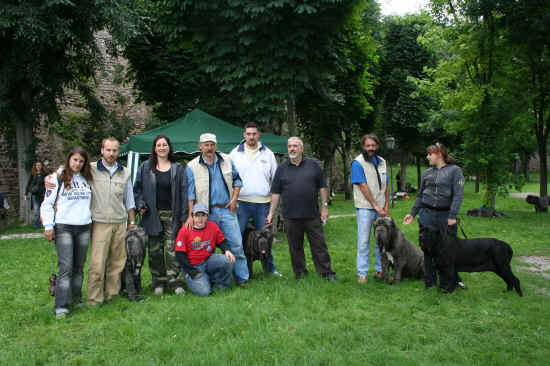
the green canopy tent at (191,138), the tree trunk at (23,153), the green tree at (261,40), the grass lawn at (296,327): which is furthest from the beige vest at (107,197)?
the tree trunk at (23,153)

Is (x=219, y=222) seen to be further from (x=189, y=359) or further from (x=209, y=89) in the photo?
(x=209, y=89)

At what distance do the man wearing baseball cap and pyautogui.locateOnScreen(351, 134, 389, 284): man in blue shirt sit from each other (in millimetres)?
1825

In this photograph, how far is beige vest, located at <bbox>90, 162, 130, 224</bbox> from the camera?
5047 mm

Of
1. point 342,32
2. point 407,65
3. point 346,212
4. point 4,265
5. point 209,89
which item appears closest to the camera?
point 4,265

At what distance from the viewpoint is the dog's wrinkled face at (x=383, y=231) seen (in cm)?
550

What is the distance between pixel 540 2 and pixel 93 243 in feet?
47.1

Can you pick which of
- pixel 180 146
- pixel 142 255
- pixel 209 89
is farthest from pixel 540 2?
pixel 142 255

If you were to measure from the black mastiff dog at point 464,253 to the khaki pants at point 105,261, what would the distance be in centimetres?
377

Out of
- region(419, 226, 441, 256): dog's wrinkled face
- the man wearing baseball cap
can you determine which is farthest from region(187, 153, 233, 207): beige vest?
region(419, 226, 441, 256): dog's wrinkled face

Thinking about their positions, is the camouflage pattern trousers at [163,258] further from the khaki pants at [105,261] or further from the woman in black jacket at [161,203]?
the khaki pants at [105,261]

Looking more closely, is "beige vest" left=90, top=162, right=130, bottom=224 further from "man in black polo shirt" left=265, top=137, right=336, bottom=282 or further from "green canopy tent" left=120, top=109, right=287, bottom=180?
"green canopy tent" left=120, top=109, right=287, bottom=180

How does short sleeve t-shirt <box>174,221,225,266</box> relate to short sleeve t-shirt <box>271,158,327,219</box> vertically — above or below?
below

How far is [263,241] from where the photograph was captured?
5777 mm

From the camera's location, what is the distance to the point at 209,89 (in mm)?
14320
